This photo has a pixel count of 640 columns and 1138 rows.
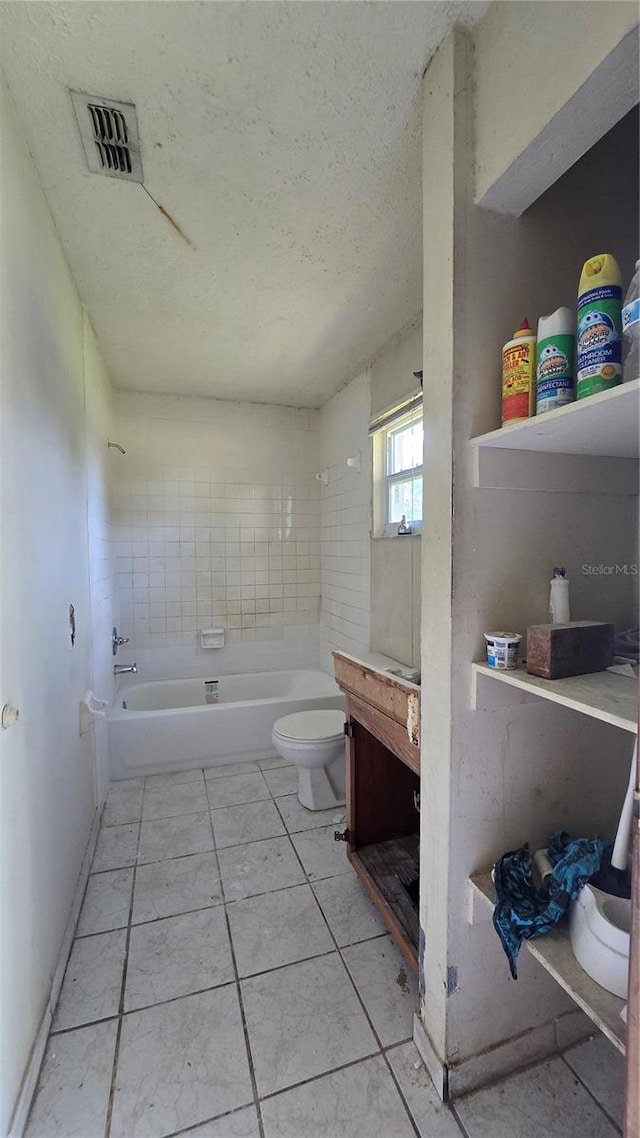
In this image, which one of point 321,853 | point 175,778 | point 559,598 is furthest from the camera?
point 175,778

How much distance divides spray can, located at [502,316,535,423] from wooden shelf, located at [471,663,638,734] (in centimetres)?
53

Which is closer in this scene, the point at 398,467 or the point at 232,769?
the point at 398,467

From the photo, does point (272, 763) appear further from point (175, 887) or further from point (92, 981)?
point (92, 981)

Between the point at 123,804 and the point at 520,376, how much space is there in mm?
2645

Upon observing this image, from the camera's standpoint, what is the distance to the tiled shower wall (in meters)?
3.20

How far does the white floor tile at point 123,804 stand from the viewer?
2.21 m

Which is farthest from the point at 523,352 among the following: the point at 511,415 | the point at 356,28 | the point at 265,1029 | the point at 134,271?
the point at 265,1029

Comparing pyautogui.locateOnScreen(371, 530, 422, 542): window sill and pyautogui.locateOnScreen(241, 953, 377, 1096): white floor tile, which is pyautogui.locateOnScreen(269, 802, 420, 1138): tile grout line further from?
pyautogui.locateOnScreen(371, 530, 422, 542): window sill

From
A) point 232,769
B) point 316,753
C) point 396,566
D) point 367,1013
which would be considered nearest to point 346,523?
point 396,566

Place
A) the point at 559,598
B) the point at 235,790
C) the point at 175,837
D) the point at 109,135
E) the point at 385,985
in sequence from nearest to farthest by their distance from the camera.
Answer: the point at 559,598 → the point at 109,135 → the point at 385,985 → the point at 175,837 → the point at 235,790

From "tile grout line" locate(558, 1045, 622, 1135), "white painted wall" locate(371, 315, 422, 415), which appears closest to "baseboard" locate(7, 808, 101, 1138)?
"tile grout line" locate(558, 1045, 622, 1135)

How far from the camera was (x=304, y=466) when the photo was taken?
3.54 metres

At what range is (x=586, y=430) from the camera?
2.82 feet

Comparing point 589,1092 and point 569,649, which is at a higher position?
point 569,649
